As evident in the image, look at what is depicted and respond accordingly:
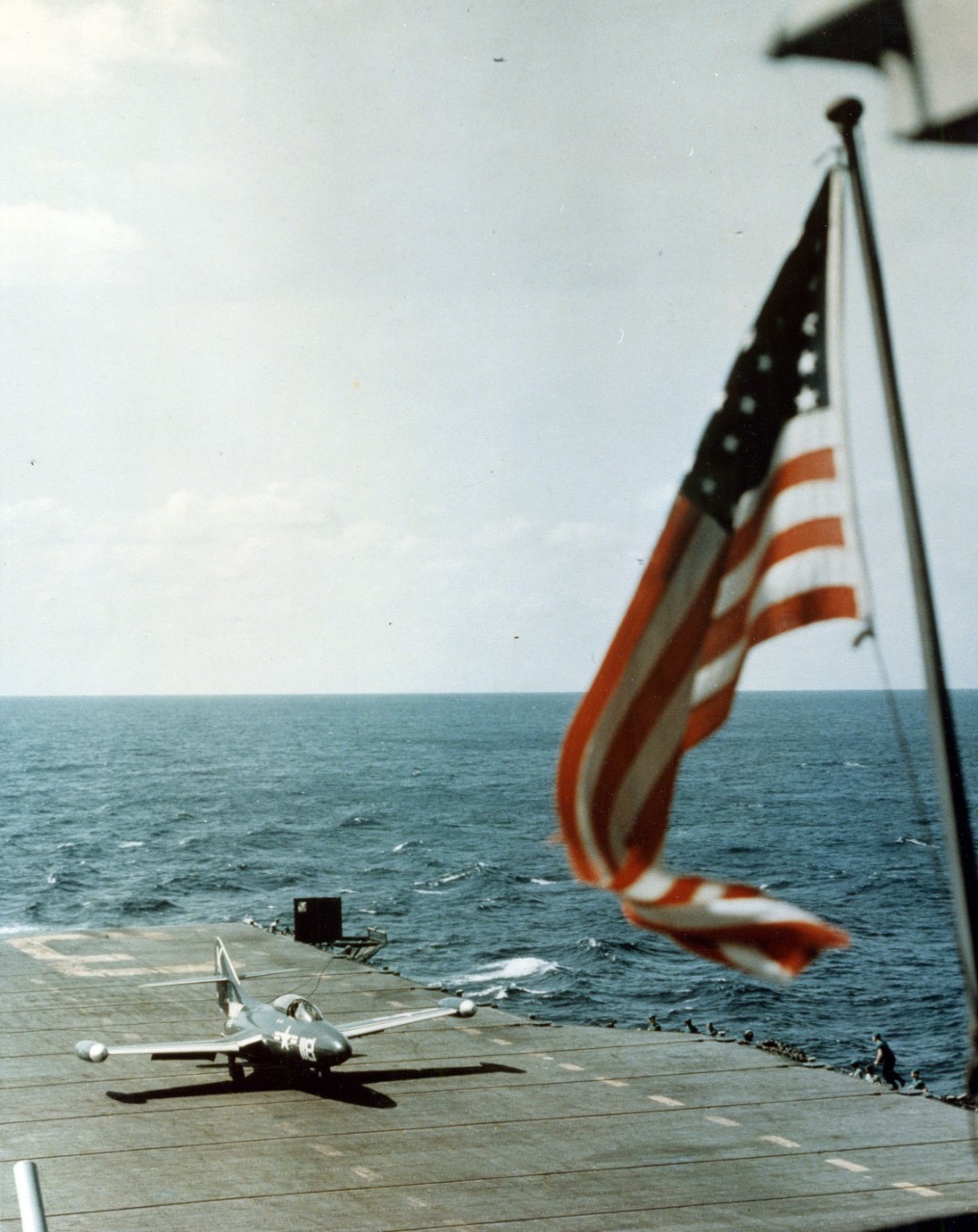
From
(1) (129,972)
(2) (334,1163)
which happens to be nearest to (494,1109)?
(2) (334,1163)

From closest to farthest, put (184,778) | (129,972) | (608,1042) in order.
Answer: (608,1042) → (129,972) → (184,778)

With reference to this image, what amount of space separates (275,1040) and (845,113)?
28.7 m

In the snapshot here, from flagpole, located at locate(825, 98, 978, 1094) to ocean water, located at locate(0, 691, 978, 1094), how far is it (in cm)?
4568

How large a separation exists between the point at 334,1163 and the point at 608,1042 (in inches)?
525

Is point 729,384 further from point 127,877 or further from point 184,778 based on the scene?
point 184,778

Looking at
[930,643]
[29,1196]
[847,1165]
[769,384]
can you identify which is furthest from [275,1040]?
[29,1196]

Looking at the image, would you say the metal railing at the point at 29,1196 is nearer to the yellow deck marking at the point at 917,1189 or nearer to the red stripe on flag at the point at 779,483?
the red stripe on flag at the point at 779,483

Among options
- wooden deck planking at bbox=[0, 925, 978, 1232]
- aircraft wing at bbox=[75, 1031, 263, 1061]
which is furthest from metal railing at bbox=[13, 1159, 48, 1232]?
aircraft wing at bbox=[75, 1031, 263, 1061]

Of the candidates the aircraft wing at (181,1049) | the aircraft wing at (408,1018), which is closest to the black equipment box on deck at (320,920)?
the aircraft wing at (408,1018)

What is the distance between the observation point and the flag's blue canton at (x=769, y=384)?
33.3 ft

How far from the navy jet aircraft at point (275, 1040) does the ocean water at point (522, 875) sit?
22.5 m

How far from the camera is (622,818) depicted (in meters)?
9.91

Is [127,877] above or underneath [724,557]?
underneath

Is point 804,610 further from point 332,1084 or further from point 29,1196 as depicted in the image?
point 332,1084
